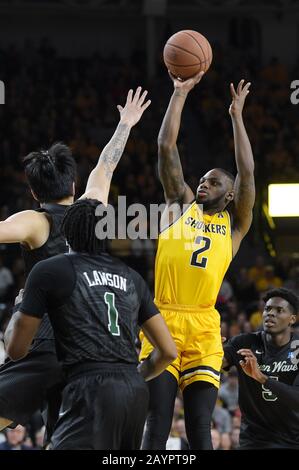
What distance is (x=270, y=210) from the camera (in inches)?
586

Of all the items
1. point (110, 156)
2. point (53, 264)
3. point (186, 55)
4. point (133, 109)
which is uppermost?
point (186, 55)

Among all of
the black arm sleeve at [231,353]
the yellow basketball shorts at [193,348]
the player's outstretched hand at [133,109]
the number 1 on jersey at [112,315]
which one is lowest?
the black arm sleeve at [231,353]

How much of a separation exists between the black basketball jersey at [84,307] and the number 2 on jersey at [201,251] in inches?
64.2

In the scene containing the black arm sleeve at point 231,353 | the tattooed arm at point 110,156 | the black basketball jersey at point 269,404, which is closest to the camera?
the tattooed arm at point 110,156

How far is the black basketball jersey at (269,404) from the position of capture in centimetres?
643

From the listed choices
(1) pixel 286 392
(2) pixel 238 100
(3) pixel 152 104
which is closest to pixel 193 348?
(1) pixel 286 392

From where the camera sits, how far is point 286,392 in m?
6.25

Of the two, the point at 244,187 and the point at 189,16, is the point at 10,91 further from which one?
the point at 244,187

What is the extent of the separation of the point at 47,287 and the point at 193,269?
191 centimetres

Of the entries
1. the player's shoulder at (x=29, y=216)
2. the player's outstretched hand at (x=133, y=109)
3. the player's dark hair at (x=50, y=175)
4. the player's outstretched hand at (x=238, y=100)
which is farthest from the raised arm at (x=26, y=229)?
the player's outstretched hand at (x=238, y=100)

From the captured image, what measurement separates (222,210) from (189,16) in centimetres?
1599

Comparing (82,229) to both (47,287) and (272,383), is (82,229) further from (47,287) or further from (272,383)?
(272,383)

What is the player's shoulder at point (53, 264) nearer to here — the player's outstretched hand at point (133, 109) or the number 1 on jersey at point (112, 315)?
the number 1 on jersey at point (112, 315)
